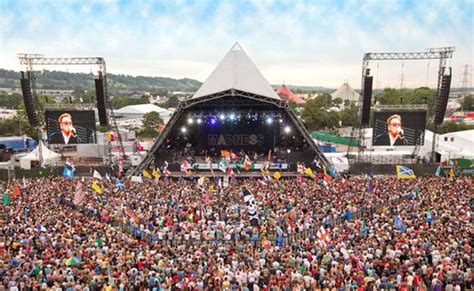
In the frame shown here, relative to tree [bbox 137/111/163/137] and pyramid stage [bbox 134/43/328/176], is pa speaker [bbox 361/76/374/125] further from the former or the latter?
tree [bbox 137/111/163/137]

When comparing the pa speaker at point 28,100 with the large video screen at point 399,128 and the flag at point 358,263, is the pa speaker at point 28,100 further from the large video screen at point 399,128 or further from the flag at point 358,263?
the flag at point 358,263

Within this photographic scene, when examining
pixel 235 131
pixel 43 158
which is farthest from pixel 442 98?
pixel 43 158

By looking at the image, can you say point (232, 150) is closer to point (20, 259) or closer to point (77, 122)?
point (77, 122)

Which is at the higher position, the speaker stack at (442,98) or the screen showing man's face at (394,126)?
the speaker stack at (442,98)

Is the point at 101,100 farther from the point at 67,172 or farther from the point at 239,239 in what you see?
the point at 239,239

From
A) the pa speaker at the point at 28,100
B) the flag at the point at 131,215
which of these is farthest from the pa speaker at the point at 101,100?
the flag at the point at 131,215
